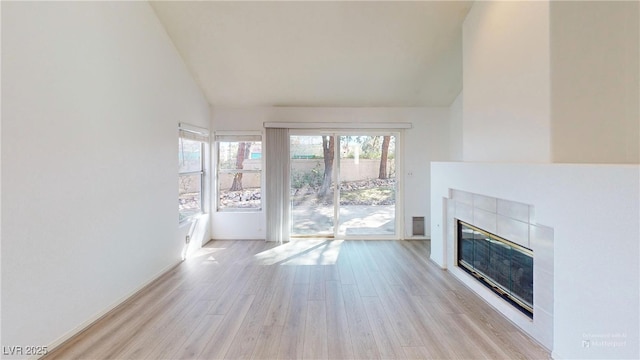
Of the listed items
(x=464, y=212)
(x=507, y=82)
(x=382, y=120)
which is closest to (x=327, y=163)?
(x=382, y=120)

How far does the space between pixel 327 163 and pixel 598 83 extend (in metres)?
3.54

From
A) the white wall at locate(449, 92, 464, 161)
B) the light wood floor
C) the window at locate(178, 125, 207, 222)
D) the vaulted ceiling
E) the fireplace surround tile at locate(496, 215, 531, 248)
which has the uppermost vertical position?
the vaulted ceiling

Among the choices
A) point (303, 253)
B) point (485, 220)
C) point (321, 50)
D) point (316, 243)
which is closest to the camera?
point (485, 220)

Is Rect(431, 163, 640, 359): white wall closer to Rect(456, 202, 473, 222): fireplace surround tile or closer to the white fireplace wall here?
the white fireplace wall

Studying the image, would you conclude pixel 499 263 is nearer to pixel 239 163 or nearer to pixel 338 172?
pixel 338 172

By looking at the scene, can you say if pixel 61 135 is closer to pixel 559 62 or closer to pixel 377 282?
pixel 377 282

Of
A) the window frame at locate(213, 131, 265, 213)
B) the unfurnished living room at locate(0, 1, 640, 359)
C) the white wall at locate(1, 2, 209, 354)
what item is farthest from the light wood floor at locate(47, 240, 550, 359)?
the window frame at locate(213, 131, 265, 213)

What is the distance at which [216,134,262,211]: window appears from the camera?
5012 millimetres

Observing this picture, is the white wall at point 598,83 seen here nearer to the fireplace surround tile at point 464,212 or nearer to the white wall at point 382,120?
the fireplace surround tile at point 464,212

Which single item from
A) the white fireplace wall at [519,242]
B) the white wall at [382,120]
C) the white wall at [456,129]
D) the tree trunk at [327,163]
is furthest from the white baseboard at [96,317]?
the white wall at [456,129]

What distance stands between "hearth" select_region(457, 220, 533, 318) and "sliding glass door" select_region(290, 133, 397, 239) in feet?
5.97

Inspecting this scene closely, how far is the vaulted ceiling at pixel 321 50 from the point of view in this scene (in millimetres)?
3180

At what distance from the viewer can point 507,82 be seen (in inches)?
104

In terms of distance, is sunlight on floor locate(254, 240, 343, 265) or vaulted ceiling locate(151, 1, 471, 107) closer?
vaulted ceiling locate(151, 1, 471, 107)
